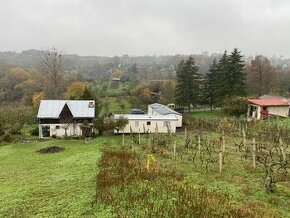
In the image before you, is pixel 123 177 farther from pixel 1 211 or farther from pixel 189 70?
pixel 189 70

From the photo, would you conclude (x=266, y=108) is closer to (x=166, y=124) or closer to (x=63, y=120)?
(x=166, y=124)

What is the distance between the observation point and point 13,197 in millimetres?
15711

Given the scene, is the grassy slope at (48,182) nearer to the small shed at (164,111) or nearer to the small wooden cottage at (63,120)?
the small wooden cottage at (63,120)

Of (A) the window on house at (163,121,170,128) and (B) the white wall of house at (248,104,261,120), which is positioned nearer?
(A) the window on house at (163,121,170,128)

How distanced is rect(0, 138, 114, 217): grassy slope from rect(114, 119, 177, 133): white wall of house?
752 centimetres

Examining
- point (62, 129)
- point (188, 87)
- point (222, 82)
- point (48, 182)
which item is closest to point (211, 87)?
point (222, 82)

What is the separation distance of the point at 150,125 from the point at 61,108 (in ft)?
33.3

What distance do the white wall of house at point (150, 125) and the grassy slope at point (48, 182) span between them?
7518 mm

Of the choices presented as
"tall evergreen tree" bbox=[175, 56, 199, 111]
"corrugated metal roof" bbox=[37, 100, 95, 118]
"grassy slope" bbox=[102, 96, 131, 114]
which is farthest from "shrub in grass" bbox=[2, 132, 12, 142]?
"tall evergreen tree" bbox=[175, 56, 199, 111]

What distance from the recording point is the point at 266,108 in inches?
1754

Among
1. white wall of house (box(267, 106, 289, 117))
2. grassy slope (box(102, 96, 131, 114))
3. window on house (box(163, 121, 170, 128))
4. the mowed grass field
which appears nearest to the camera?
the mowed grass field

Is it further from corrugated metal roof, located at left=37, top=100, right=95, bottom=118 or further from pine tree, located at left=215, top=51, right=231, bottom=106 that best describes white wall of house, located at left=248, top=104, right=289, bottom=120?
corrugated metal roof, located at left=37, top=100, right=95, bottom=118

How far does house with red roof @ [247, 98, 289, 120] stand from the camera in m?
44.2

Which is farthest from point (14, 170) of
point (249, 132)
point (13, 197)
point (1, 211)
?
point (249, 132)
